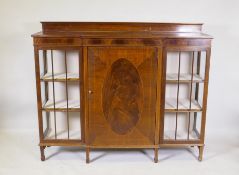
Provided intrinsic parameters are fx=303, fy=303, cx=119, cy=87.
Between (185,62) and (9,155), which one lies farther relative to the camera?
(185,62)

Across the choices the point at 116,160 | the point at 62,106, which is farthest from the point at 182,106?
the point at 62,106

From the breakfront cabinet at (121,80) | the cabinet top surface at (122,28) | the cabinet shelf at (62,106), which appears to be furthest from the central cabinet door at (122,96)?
the cabinet top surface at (122,28)

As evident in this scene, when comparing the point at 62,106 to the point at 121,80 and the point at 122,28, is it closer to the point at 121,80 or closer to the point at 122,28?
the point at 121,80

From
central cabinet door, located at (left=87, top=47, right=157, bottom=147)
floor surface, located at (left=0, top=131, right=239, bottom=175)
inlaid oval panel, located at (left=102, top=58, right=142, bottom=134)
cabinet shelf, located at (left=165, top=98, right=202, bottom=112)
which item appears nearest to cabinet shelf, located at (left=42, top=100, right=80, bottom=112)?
central cabinet door, located at (left=87, top=47, right=157, bottom=147)

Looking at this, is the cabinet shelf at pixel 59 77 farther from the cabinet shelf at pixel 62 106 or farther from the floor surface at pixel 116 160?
the floor surface at pixel 116 160

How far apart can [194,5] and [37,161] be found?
2.02 m

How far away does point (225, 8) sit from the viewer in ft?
9.48

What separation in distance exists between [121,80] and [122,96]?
0.45ft

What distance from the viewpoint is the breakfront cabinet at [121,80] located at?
7.92 ft

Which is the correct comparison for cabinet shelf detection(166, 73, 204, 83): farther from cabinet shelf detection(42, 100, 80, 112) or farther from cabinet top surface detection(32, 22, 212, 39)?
cabinet shelf detection(42, 100, 80, 112)

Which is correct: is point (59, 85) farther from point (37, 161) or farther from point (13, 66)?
point (37, 161)

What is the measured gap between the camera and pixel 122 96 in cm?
251

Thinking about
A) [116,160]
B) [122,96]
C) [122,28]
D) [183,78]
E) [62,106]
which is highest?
[122,28]

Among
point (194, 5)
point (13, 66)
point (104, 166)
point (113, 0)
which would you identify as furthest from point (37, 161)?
point (194, 5)
